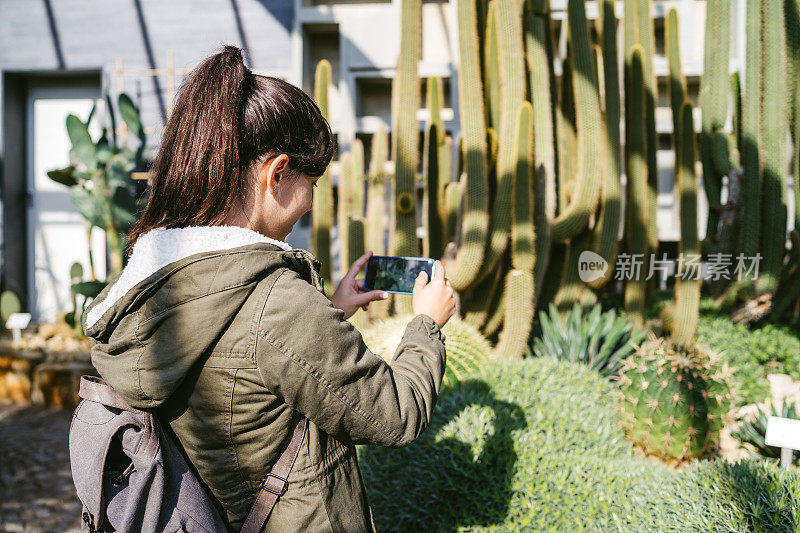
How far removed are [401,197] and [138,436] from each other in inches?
121

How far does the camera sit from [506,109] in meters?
3.94

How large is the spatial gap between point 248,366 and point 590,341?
3453 millimetres

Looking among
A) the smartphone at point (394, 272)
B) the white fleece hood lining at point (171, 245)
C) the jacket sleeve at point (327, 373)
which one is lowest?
the jacket sleeve at point (327, 373)

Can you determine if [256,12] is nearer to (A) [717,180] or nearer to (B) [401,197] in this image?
(B) [401,197]

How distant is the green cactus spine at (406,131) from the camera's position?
3.80 metres

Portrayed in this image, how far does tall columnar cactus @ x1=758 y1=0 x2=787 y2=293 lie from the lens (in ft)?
15.5

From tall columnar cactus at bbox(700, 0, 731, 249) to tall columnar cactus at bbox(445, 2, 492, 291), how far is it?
254 centimetres

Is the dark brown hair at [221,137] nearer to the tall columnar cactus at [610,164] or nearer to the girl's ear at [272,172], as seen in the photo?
the girl's ear at [272,172]

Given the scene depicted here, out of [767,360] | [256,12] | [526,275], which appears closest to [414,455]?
[526,275]

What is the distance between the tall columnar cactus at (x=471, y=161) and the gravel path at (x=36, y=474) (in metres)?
2.64

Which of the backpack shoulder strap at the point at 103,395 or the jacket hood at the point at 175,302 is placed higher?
the jacket hood at the point at 175,302

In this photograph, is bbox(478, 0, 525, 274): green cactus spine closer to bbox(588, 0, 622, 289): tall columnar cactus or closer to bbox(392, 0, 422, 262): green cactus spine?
bbox(392, 0, 422, 262): green cactus spine

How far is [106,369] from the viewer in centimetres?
96

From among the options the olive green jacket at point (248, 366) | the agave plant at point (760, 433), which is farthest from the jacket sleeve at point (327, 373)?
the agave plant at point (760, 433)
